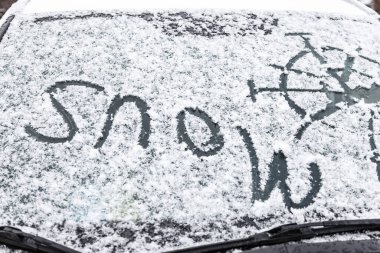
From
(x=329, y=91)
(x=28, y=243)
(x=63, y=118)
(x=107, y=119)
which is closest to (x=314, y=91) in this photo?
(x=329, y=91)

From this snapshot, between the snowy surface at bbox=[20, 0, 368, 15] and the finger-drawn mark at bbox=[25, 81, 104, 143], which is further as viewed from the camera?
the snowy surface at bbox=[20, 0, 368, 15]

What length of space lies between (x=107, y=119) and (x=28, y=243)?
0.54 meters

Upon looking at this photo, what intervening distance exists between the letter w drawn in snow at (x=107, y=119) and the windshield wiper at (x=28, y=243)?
0.38 m

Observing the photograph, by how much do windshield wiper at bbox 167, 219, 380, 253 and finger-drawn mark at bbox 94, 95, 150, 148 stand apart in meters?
0.45

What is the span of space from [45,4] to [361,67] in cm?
154

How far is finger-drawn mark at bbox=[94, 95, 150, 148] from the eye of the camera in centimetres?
177

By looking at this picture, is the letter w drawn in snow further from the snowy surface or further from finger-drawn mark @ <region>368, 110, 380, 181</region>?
finger-drawn mark @ <region>368, 110, 380, 181</region>

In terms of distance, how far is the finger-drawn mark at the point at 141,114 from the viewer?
5.80 feet

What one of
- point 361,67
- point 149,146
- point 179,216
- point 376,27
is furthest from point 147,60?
point 376,27

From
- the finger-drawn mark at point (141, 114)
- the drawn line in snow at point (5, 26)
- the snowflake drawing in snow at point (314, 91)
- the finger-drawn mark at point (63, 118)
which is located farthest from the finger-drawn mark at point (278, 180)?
the drawn line in snow at point (5, 26)

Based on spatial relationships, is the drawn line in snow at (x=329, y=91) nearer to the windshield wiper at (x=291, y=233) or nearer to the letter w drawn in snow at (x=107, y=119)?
the windshield wiper at (x=291, y=233)

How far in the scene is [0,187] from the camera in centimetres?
165

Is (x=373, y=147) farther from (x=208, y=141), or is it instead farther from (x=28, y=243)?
(x=28, y=243)

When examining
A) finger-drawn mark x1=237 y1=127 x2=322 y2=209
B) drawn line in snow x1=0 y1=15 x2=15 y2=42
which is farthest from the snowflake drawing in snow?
drawn line in snow x1=0 y1=15 x2=15 y2=42
